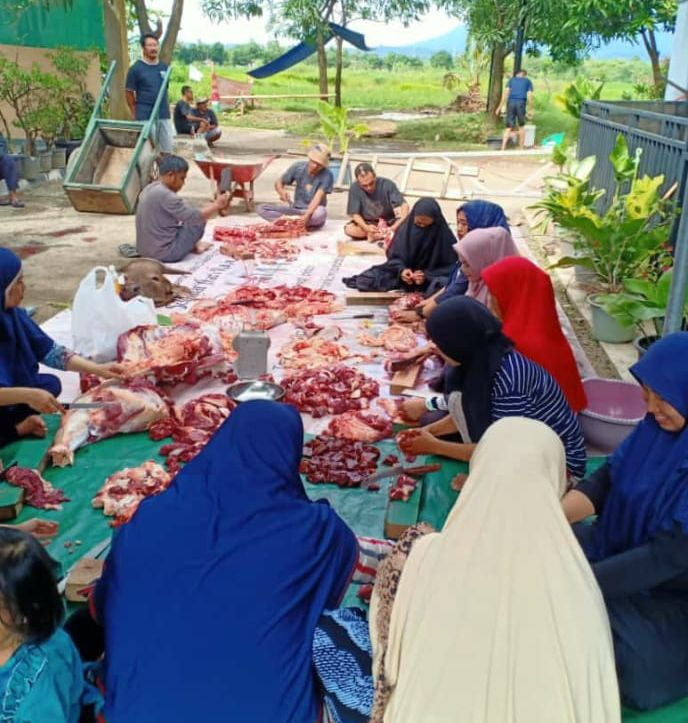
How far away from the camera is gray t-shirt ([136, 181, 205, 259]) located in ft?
24.8

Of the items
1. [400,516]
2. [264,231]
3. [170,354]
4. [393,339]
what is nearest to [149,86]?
[264,231]

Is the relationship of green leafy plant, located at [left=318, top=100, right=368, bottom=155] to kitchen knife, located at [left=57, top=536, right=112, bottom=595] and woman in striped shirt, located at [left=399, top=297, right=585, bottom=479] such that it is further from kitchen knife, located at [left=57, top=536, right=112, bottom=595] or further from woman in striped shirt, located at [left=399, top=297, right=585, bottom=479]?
kitchen knife, located at [left=57, top=536, right=112, bottom=595]

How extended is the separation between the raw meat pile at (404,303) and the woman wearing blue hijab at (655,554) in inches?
145

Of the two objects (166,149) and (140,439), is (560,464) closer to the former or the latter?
(140,439)

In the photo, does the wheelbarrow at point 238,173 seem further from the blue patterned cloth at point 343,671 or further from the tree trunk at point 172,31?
the blue patterned cloth at point 343,671

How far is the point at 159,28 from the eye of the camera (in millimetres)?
14219

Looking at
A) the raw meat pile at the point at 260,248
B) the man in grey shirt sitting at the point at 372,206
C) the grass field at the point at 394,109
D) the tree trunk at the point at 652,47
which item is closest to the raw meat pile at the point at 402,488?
the raw meat pile at the point at 260,248

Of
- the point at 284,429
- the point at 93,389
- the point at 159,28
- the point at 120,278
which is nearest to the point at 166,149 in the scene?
the point at 159,28

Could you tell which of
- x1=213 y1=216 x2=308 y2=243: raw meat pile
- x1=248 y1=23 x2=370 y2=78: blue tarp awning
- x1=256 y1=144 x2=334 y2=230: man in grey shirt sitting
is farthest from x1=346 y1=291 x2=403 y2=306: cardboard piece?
x1=248 y1=23 x2=370 y2=78: blue tarp awning

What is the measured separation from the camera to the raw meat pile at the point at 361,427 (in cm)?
415

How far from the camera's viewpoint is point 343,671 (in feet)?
6.77

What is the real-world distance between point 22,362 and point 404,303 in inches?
127

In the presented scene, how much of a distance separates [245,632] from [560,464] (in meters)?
0.97

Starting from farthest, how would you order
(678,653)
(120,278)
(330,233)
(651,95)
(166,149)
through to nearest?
1. (651,95)
2. (166,149)
3. (330,233)
4. (120,278)
5. (678,653)
